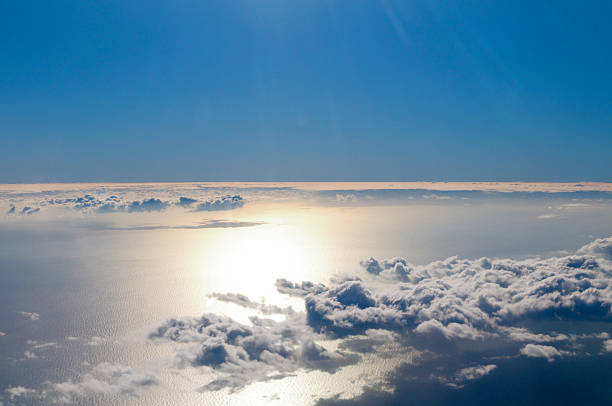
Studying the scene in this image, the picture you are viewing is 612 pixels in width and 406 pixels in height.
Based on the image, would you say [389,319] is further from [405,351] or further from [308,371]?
[308,371]

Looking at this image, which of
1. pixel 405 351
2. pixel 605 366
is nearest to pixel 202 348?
pixel 405 351

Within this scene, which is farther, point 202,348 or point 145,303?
point 145,303

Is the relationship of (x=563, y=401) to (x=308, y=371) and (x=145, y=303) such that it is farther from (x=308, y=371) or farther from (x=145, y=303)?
(x=145, y=303)

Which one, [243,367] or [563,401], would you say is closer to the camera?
[563,401]

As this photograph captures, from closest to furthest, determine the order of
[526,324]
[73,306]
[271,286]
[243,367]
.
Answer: [243,367] → [526,324] → [73,306] → [271,286]

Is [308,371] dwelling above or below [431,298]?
below

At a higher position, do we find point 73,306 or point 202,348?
point 202,348

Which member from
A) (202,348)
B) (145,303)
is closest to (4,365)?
(202,348)

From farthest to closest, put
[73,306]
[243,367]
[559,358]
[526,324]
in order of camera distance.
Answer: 1. [73,306]
2. [526,324]
3. [559,358]
4. [243,367]

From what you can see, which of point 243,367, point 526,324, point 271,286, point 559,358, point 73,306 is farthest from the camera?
point 271,286
